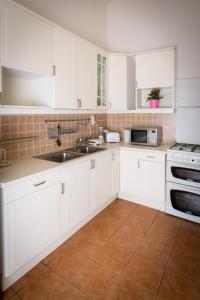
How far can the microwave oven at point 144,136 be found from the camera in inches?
112

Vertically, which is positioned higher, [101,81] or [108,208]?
[101,81]

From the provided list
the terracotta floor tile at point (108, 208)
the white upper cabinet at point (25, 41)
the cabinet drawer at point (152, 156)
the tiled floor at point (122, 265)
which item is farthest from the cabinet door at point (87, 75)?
the tiled floor at point (122, 265)

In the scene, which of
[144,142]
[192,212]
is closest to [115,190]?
[144,142]

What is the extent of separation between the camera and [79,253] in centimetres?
191

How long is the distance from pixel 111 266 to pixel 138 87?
2350mm

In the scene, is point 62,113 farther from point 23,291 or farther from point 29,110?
point 23,291

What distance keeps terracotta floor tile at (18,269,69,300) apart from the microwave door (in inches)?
79.5

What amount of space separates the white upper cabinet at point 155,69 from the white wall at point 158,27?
0.12 metres

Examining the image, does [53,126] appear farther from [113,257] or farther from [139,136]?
[113,257]

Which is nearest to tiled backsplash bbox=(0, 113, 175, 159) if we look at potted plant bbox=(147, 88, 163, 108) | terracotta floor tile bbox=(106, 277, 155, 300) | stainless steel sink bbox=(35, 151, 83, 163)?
stainless steel sink bbox=(35, 151, 83, 163)

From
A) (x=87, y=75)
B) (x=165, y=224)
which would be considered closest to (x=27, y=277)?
(x=165, y=224)

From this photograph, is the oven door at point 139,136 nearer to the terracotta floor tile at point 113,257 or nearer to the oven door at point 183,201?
the oven door at point 183,201

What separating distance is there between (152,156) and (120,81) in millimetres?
1252

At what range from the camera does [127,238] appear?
215cm
